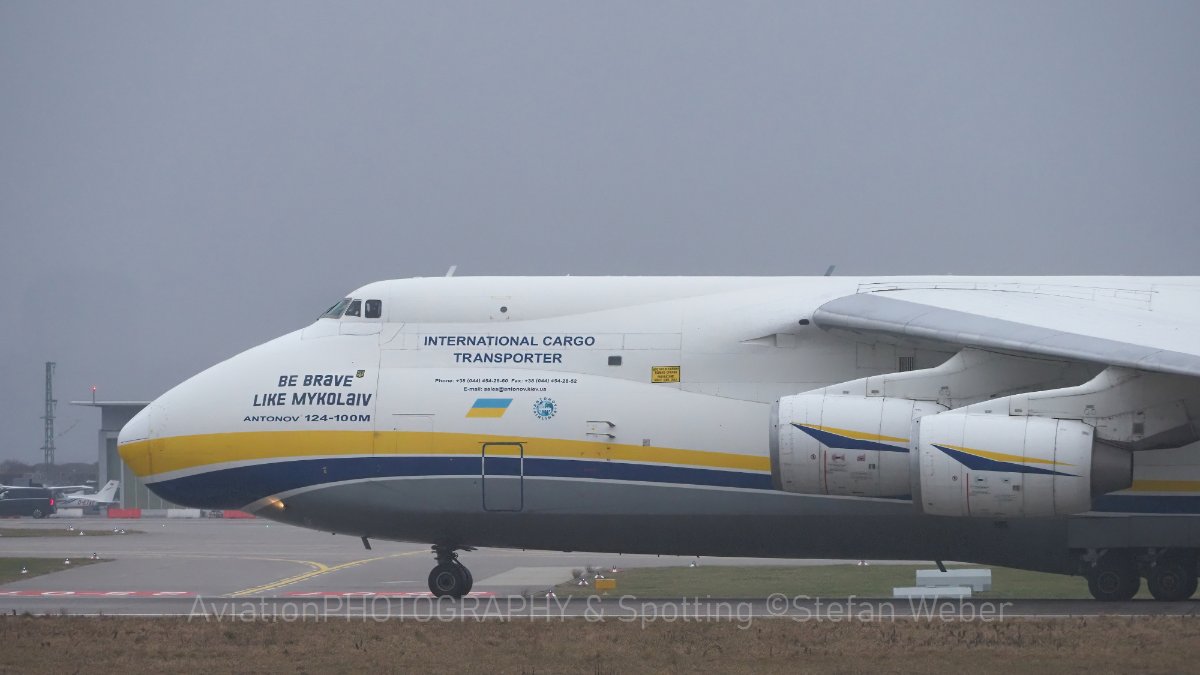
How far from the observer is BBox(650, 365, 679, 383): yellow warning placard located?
16.8 metres

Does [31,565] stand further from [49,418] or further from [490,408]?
[49,418]

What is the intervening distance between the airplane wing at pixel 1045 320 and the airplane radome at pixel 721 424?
4cm

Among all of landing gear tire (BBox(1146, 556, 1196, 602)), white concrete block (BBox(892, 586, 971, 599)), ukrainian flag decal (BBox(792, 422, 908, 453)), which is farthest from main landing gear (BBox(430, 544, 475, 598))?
landing gear tire (BBox(1146, 556, 1196, 602))

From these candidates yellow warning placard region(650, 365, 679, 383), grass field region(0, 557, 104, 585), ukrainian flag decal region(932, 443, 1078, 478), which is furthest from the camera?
grass field region(0, 557, 104, 585)

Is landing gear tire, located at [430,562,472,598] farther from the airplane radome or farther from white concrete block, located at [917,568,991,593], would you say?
white concrete block, located at [917,568,991,593]

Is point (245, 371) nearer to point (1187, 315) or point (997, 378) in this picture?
point (997, 378)

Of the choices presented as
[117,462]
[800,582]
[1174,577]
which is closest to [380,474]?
[800,582]

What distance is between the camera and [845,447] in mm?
15125

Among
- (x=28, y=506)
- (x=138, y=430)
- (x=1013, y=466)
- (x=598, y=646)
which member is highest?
(x=138, y=430)

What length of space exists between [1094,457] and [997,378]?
1.47 metres

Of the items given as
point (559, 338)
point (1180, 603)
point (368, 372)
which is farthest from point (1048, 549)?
point (368, 372)

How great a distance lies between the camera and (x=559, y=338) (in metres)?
17.2

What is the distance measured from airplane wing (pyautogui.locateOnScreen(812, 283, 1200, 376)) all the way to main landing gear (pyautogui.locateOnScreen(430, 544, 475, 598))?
5.49m

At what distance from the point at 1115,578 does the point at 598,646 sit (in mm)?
7242
